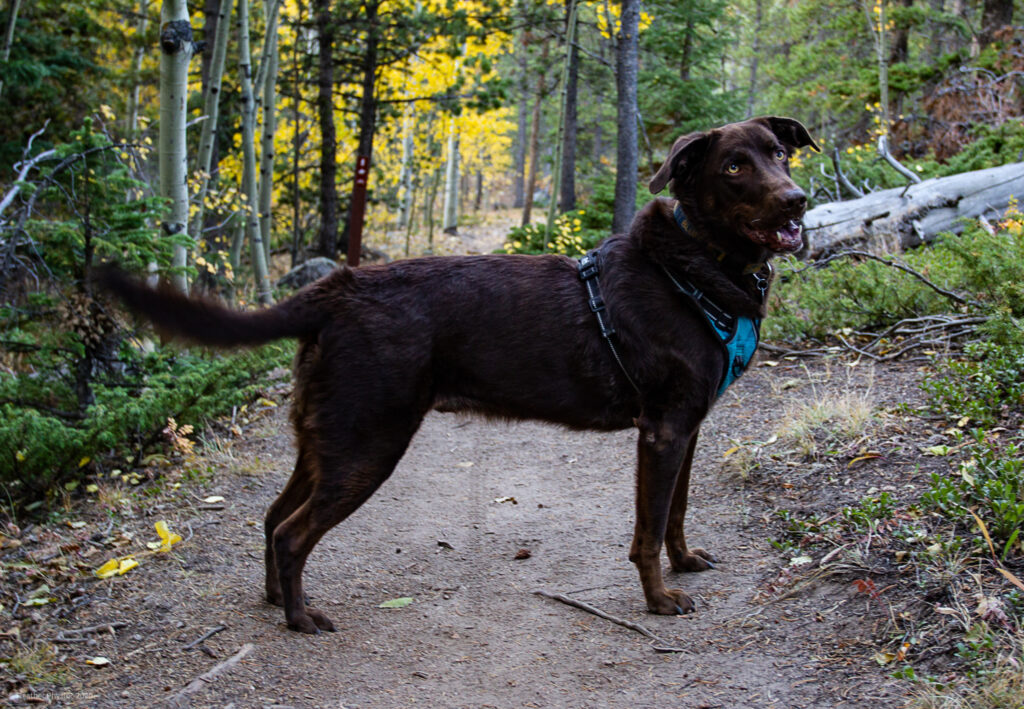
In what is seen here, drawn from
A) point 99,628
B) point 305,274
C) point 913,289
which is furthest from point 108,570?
point 305,274

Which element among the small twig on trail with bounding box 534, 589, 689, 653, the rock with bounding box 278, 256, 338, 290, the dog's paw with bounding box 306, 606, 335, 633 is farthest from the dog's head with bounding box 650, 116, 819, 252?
the rock with bounding box 278, 256, 338, 290

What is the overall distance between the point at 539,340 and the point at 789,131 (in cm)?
170

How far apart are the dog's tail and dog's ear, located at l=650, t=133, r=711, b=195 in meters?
1.66

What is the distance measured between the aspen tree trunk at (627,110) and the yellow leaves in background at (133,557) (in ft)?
30.4

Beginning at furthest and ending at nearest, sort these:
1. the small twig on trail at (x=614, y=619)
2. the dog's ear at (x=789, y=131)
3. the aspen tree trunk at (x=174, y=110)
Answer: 1. the aspen tree trunk at (x=174, y=110)
2. the dog's ear at (x=789, y=131)
3. the small twig on trail at (x=614, y=619)

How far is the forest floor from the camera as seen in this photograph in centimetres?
321

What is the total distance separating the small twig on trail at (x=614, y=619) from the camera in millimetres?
Result: 3463

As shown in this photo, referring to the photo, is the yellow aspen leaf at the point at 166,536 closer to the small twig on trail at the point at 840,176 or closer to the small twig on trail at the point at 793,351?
the small twig on trail at the point at 793,351

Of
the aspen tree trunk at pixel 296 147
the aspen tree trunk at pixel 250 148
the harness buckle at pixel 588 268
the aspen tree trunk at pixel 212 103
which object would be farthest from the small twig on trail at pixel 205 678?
the aspen tree trunk at pixel 296 147

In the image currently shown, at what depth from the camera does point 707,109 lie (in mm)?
18594

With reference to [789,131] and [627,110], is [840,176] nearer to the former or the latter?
[627,110]

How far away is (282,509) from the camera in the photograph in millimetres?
3941

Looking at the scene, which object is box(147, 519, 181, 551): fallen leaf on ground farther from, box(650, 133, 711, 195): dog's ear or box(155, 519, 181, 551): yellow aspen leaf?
box(650, 133, 711, 195): dog's ear

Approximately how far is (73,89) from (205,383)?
26.9ft
